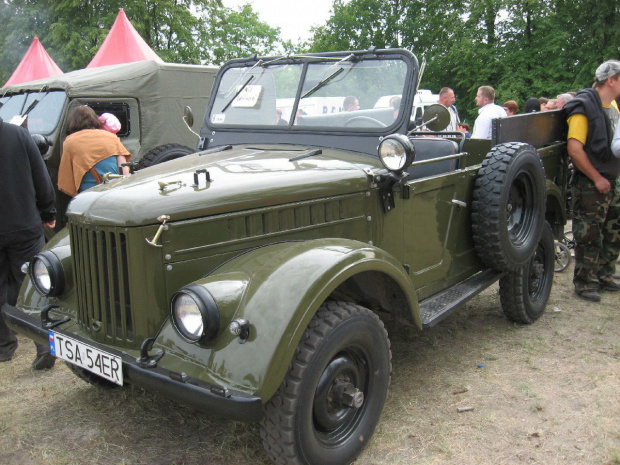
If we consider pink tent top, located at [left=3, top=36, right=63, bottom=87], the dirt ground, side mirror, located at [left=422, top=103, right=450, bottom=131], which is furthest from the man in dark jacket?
pink tent top, located at [left=3, top=36, right=63, bottom=87]

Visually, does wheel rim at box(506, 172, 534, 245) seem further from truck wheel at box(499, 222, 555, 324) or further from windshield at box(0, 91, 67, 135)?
windshield at box(0, 91, 67, 135)

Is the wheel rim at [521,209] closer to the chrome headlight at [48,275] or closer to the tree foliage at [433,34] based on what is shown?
the chrome headlight at [48,275]

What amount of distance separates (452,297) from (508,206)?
77 cm

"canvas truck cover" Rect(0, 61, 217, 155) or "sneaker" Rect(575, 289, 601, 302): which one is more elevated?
"canvas truck cover" Rect(0, 61, 217, 155)

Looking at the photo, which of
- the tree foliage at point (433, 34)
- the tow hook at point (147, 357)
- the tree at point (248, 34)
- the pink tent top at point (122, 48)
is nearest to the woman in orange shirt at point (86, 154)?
the tow hook at point (147, 357)

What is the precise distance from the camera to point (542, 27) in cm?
1809

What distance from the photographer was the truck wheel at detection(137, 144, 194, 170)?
23.3 feet

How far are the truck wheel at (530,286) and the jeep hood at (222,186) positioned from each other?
5.14 ft

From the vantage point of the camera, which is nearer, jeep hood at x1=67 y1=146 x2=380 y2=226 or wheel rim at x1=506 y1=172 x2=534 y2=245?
jeep hood at x1=67 y1=146 x2=380 y2=226

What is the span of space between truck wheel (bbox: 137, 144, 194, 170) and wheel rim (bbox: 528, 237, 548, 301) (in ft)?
15.2

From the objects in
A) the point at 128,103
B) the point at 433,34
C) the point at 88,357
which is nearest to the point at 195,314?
the point at 88,357

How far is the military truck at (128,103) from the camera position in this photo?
6.75 meters

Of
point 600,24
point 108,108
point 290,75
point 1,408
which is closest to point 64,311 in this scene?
point 1,408

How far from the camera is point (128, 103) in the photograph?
289 inches
